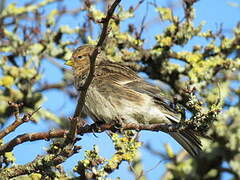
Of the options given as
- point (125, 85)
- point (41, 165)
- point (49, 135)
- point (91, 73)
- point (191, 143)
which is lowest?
point (191, 143)

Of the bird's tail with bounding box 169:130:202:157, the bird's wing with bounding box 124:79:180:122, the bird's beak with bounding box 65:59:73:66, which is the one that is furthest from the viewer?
the bird's beak with bounding box 65:59:73:66

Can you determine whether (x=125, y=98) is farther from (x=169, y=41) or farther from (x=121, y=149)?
(x=121, y=149)

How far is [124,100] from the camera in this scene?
20.2ft

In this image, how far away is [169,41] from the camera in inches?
252

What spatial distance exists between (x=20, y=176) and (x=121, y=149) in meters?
0.85

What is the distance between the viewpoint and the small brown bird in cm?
588

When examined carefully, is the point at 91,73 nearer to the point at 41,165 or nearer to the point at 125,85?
the point at 41,165

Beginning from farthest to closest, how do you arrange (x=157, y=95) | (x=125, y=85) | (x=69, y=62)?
(x=69, y=62), (x=125, y=85), (x=157, y=95)

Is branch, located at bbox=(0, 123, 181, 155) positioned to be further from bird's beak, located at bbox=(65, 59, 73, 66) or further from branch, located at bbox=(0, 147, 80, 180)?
bird's beak, located at bbox=(65, 59, 73, 66)

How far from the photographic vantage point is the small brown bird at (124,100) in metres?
5.88

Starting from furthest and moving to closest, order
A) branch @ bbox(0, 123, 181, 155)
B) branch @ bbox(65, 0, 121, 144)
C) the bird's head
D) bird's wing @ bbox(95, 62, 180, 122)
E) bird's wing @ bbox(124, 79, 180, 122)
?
1. the bird's head
2. bird's wing @ bbox(95, 62, 180, 122)
3. bird's wing @ bbox(124, 79, 180, 122)
4. branch @ bbox(0, 123, 181, 155)
5. branch @ bbox(65, 0, 121, 144)

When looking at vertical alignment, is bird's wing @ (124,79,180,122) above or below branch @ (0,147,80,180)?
below

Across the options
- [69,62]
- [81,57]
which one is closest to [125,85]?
[69,62]

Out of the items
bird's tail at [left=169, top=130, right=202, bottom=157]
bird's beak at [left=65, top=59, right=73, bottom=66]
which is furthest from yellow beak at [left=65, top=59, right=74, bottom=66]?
bird's tail at [left=169, top=130, right=202, bottom=157]
